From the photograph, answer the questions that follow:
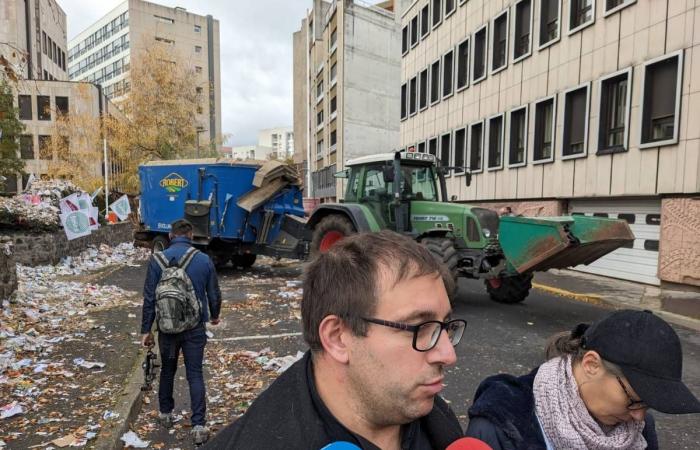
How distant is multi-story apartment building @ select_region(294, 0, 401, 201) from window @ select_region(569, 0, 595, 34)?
28728 millimetres

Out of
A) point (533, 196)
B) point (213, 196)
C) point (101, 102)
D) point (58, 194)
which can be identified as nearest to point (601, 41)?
point (533, 196)

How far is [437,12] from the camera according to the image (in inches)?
861

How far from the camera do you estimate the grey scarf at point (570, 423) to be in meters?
1.62

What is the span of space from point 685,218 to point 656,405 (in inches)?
411

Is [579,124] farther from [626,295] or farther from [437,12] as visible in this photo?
[437,12]

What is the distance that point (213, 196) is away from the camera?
11719 millimetres

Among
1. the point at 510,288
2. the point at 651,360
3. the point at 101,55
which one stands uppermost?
the point at 101,55

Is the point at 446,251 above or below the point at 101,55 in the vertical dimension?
below

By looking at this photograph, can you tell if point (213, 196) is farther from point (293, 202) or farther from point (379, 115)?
point (379, 115)

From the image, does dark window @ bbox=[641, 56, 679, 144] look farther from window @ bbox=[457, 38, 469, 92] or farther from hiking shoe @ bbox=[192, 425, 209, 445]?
hiking shoe @ bbox=[192, 425, 209, 445]

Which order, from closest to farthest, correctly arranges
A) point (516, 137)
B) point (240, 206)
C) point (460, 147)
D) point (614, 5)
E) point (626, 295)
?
point (626, 295) → point (240, 206) → point (614, 5) → point (516, 137) → point (460, 147)

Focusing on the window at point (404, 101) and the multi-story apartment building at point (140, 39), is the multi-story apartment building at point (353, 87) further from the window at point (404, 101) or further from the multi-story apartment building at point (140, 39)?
the multi-story apartment building at point (140, 39)

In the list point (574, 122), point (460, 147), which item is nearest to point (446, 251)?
point (574, 122)

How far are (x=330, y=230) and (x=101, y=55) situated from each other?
91.5 metres
